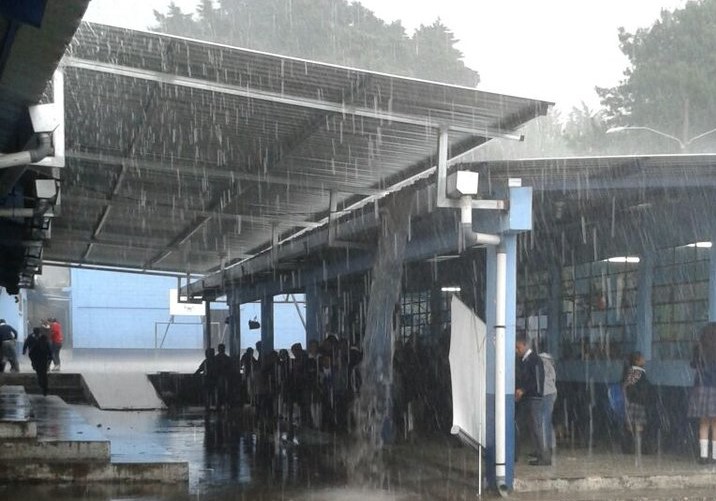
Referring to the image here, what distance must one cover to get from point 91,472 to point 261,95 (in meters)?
4.86

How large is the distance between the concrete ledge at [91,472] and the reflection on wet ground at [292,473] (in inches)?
6.2

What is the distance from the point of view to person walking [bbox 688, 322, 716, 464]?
1243 centimetres

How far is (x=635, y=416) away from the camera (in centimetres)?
1326

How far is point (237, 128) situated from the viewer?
1250 cm

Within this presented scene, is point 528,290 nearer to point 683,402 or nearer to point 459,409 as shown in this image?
point 683,402

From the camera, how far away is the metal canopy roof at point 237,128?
1001 centimetres

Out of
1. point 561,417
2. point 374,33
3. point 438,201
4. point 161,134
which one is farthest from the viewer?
point 374,33

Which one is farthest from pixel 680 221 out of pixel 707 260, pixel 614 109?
pixel 614 109

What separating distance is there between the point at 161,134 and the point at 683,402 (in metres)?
8.12

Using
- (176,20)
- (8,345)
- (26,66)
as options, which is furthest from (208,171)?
(176,20)

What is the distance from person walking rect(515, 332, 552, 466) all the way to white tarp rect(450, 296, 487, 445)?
3.78 feet

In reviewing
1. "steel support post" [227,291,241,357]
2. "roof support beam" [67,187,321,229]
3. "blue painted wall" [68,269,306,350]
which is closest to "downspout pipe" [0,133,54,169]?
"roof support beam" [67,187,321,229]

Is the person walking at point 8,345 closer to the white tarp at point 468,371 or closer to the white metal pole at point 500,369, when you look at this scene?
the white tarp at point 468,371

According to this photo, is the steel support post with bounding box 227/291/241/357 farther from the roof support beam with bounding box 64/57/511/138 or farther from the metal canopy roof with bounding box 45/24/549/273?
the roof support beam with bounding box 64/57/511/138
